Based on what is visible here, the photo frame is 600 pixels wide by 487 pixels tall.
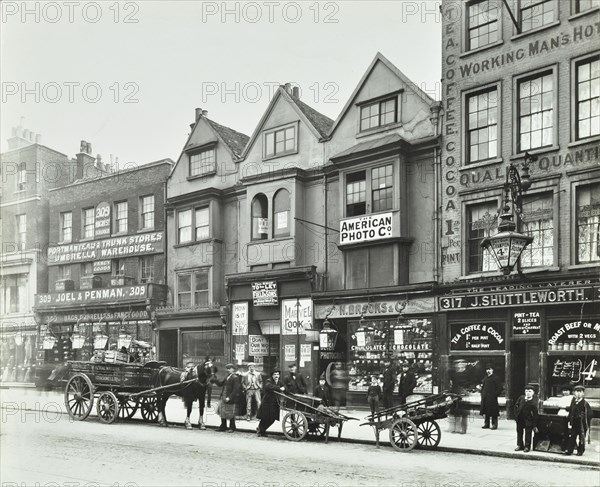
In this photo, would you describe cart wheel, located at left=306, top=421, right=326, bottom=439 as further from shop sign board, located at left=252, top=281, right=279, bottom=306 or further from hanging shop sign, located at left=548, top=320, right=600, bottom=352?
shop sign board, located at left=252, top=281, right=279, bottom=306

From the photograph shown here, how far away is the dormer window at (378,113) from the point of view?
2378 cm

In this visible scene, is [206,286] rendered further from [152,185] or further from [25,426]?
[25,426]

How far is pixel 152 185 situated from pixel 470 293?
1681 cm

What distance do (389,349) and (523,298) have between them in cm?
523

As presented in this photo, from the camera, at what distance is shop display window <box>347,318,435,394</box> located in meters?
22.0

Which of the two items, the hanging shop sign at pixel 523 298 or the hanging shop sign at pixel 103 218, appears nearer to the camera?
the hanging shop sign at pixel 523 298

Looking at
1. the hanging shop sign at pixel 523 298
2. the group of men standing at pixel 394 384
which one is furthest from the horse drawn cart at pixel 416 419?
the hanging shop sign at pixel 523 298

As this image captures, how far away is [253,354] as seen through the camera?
2706 cm

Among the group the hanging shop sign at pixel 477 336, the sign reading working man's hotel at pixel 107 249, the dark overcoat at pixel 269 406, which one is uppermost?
the sign reading working man's hotel at pixel 107 249

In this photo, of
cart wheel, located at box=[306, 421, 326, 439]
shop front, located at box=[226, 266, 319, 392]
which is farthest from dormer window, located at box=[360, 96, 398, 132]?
cart wheel, located at box=[306, 421, 326, 439]

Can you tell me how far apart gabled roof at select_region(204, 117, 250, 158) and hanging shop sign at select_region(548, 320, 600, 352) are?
596 inches

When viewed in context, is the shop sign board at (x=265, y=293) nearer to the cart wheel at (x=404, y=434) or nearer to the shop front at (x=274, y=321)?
the shop front at (x=274, y=321)

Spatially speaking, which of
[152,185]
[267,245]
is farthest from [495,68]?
[152,185]

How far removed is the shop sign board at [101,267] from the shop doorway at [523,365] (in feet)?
65.2
